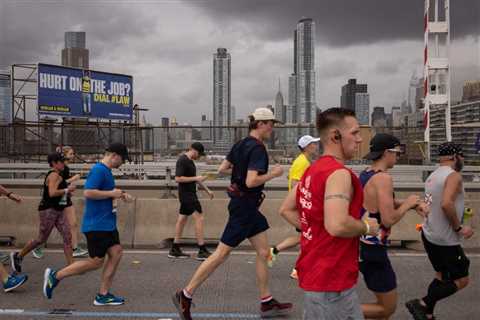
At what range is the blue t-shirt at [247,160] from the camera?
17.0ft

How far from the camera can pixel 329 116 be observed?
2984 millimetres

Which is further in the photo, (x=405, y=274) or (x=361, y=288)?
(x=405, y=274)

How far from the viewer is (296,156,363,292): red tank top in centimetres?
282

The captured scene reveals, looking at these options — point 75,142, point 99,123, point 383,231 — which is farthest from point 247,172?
point 99,123

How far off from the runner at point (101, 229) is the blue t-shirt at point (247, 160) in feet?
4.07

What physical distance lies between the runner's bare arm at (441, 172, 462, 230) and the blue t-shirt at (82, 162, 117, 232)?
130 inches

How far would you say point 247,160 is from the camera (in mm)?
5309

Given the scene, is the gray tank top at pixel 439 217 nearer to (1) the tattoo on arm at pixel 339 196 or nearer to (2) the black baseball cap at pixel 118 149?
(1) the tattoo on arm at pixel 339 196

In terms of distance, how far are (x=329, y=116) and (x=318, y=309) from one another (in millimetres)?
1045

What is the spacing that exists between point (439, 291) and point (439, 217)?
2.12 feet

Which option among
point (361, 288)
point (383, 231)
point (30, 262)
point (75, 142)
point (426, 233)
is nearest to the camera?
point (383, 231)

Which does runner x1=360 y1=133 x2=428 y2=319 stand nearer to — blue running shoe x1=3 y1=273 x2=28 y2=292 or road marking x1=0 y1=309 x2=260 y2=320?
road marking x1=0 y1=309 x2=260 y2=320

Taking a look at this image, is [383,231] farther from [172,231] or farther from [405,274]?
[172,231]

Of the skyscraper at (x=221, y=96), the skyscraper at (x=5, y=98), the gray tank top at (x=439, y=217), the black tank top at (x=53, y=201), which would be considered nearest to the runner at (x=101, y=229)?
the black tank top at (x=53, y=201)
